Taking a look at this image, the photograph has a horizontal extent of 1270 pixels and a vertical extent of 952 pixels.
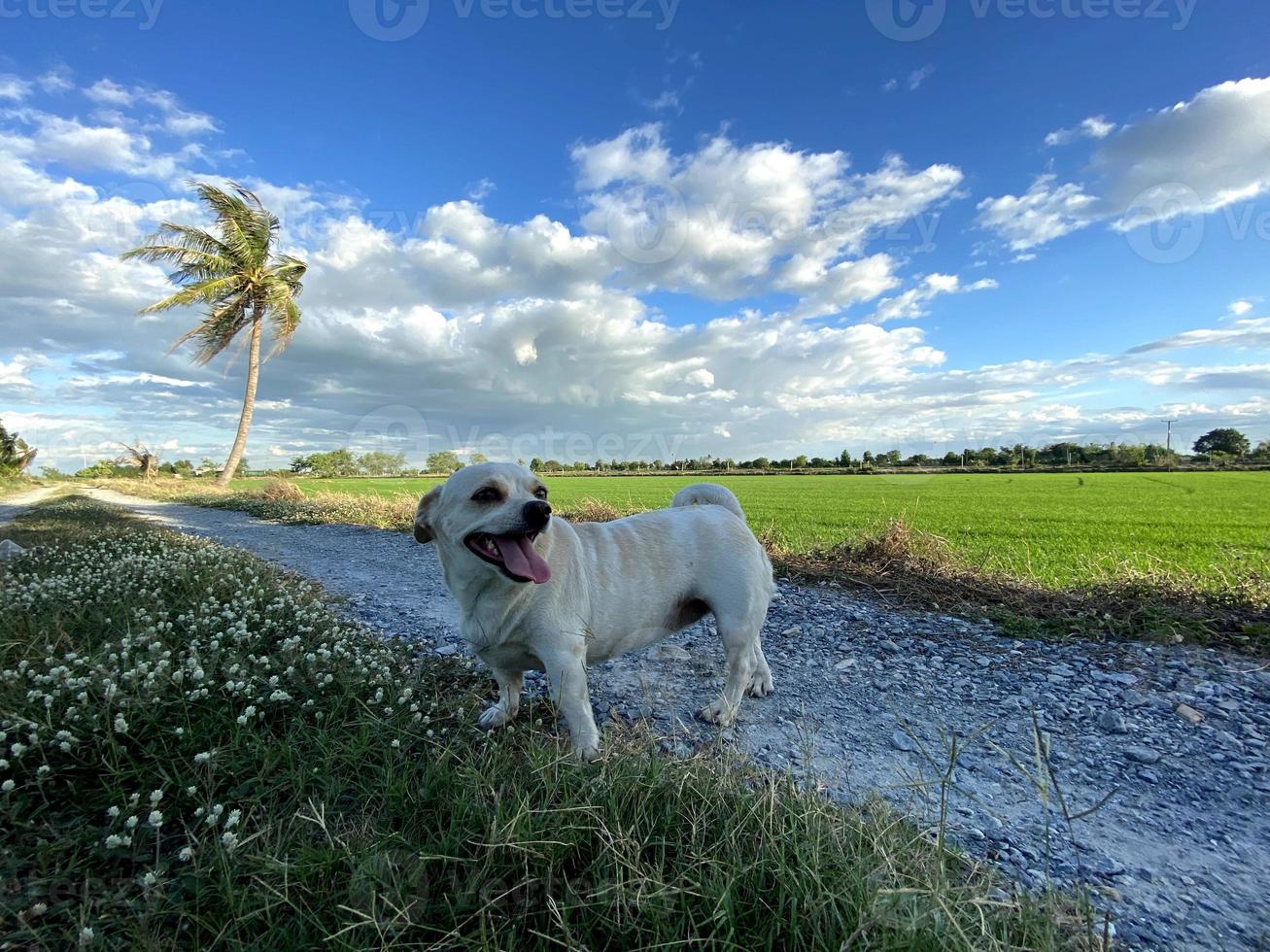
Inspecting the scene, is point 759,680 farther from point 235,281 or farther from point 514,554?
point 235,281

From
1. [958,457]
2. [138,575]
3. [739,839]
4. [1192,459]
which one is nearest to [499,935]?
[739,839]

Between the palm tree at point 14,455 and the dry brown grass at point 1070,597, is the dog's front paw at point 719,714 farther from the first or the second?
the palm tree at point 14,455

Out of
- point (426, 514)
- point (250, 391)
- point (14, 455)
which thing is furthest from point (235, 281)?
point (14, 455)

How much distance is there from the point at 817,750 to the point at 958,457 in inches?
3800

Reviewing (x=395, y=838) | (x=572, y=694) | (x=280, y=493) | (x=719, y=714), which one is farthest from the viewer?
(x=280, y=493)

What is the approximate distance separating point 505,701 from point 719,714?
4.70ft

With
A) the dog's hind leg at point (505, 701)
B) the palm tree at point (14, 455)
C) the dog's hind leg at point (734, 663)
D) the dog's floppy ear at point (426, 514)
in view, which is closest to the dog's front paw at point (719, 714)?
the dog's hind leg at point (734, 663)

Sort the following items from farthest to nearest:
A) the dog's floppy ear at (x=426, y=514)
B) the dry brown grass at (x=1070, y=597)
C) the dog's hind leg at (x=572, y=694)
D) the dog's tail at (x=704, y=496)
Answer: the dry brown grass at (x=1070, y=597) → the dog's tail at (x=704, y=496) → the dog's floppy ear at (x=426, y=514) → the dog's hind leg at (x=572, y=694)

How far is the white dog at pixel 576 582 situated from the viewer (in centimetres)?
300

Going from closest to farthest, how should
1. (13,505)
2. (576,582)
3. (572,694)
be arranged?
(572,694) < (576,582) < (13,505)

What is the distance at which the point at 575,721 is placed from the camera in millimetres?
2895

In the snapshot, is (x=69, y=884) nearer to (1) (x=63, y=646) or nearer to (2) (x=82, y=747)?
(2) (x=82, y=747)

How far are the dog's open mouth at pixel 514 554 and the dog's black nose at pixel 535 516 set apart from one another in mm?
54

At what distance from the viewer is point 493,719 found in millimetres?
3334
